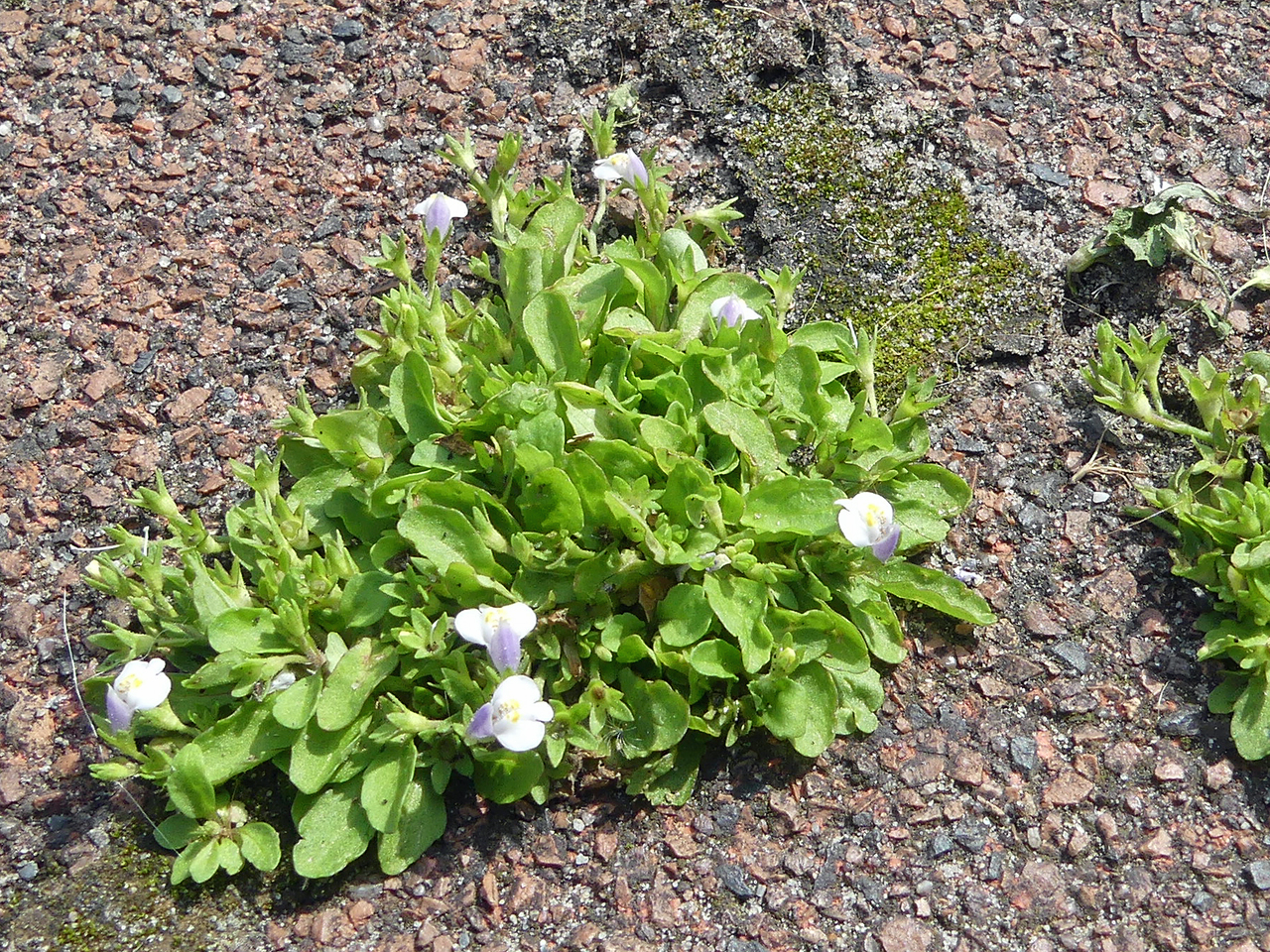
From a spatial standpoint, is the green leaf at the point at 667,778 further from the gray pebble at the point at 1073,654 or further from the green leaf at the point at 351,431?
the green leaf at the point at 351,431

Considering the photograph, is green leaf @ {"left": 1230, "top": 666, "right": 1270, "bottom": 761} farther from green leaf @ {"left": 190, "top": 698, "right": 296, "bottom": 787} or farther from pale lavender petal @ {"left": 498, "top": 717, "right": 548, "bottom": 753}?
green leaf @ {"left": 190, "top": 698, "right": 296, "bottom": 787}

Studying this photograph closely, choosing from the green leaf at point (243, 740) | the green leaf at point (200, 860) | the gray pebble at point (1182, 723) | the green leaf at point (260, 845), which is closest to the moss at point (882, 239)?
the gray pebble at point (1182, 723)

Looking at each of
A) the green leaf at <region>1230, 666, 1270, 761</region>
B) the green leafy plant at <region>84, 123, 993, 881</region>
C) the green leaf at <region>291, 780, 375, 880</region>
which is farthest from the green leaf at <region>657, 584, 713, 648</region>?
the green leaf at <region>1230, 666, 1270, 761</region>

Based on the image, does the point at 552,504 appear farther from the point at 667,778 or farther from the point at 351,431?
the point at 667,778

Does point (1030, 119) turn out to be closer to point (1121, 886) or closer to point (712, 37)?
point (712, 37)

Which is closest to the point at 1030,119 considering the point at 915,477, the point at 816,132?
the point at 816,132
